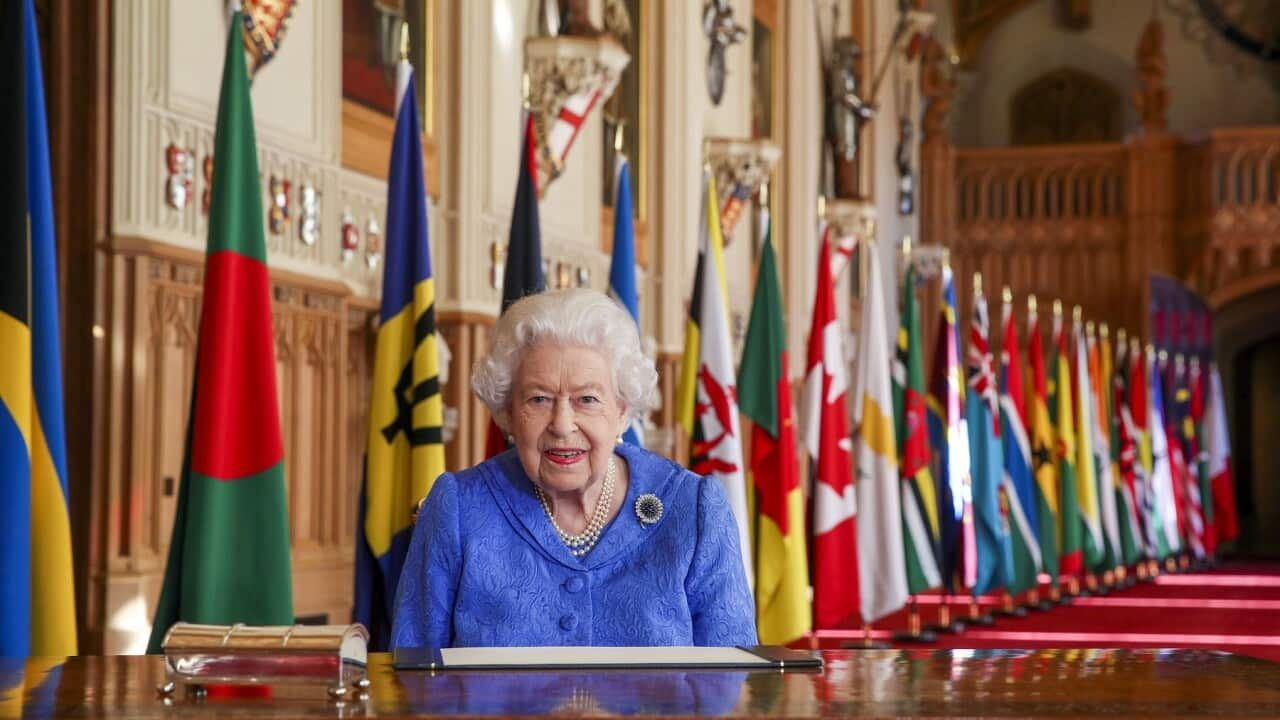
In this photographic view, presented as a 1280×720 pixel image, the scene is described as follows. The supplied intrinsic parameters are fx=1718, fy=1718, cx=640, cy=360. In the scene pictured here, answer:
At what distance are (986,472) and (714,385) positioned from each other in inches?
204

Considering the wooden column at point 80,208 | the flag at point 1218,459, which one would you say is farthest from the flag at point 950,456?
the flag at point 1218,459

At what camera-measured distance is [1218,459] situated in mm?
21328

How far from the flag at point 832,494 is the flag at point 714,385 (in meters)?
1.33

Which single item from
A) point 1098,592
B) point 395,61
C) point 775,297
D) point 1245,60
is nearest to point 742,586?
point 775,297

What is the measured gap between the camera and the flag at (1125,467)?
17.1m

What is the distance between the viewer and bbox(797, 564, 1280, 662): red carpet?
11.6 metres

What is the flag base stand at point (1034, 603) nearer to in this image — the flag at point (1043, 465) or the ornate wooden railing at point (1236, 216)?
the flag at point (1043, 465)

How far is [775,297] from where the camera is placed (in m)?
8.50

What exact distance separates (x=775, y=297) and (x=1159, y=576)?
11.7m

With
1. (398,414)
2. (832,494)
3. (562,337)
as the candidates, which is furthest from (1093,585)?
(562,337)

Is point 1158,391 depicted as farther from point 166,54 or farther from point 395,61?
point 166,54

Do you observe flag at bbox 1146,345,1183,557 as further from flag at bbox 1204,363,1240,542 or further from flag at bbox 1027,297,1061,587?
flag at bbox 1027,297,1061,587

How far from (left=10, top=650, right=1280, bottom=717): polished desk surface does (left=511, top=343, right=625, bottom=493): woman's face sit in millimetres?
536

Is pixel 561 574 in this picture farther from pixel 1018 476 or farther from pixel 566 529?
pixel 1018 476
